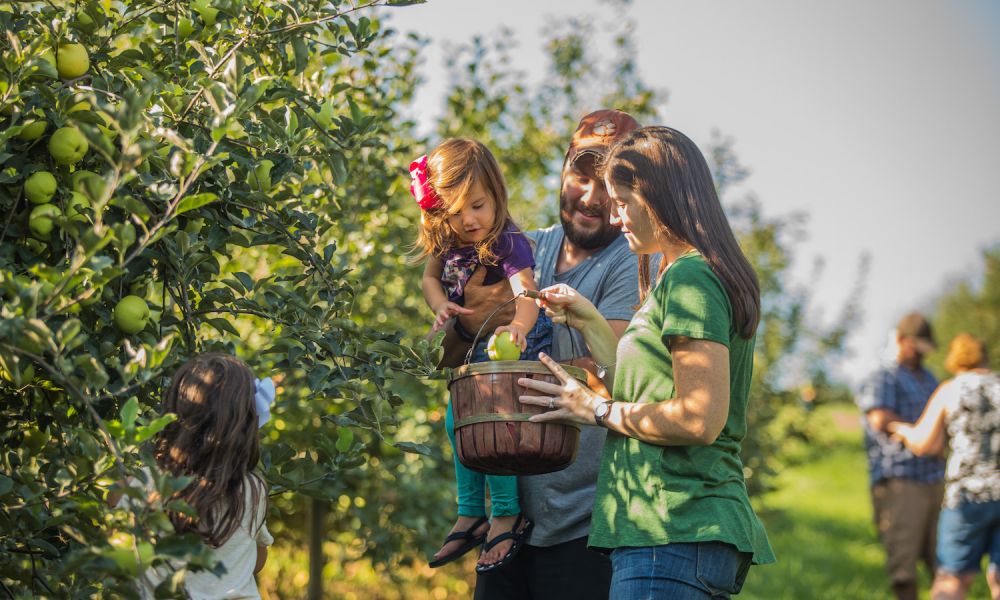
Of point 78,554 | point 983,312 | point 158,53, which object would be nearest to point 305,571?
point 158,53

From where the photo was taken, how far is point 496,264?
2777 millimetres

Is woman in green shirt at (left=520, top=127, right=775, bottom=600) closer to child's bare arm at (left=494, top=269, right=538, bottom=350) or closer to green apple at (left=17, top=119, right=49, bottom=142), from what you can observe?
child's bare arm at (left=494, top=269, right=538, bottom=350)

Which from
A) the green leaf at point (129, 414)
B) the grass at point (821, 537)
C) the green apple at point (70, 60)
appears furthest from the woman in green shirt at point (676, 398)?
the grass at point (821, 537)

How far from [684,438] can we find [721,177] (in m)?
4.64

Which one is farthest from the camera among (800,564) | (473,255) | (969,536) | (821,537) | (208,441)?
(821,537)

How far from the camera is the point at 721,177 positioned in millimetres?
6477

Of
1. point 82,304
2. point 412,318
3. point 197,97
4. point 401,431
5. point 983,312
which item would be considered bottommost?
point 983,312

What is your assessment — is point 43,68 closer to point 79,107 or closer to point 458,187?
point 79,107

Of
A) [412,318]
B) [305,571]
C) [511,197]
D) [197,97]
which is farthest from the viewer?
[305,571]

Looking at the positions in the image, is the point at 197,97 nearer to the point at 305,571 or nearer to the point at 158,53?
the point at 158,53

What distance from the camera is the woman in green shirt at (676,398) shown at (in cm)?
205

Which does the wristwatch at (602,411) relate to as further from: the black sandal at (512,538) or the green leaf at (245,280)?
the green leaf at (245,280)

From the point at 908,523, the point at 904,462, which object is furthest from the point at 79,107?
the point at 908,523

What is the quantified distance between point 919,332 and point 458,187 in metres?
4.58
